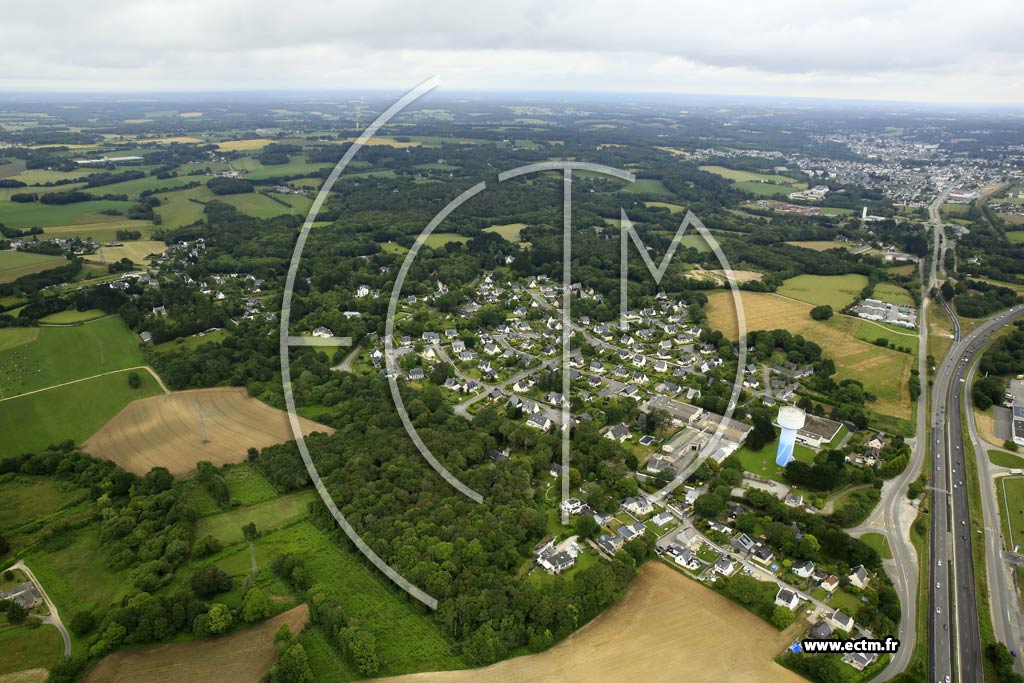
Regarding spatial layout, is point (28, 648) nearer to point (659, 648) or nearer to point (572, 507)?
point (572, 507)

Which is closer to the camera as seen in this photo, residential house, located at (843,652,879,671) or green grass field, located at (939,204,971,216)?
residential house, located at (843,652,879,671)

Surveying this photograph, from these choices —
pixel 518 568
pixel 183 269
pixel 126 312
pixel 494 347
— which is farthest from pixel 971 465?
pixel 183 269

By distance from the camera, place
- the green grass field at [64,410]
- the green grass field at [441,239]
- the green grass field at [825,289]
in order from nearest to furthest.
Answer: the green grass field at [64,410]
the green grass field at [825,289]
the green grass field at [441,239]

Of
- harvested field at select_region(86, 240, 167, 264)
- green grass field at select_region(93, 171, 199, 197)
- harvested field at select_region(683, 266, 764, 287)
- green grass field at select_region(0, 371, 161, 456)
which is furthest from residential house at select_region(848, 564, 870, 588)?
green grass field at select_region(93, 171, 199, 197)

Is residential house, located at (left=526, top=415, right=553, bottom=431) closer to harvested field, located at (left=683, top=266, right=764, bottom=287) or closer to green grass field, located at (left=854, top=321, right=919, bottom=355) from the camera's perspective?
green grass field, located at (left=854, top=321, right=919, bottom=355)

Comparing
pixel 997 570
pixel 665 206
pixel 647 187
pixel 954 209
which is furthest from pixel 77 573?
pixel 954 209

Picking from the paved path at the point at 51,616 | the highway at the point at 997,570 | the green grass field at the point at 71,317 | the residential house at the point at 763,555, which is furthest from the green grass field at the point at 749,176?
the paved path at the point at 51,616

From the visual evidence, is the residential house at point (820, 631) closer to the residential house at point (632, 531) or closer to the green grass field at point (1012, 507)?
the residential house at point (632, 531)
